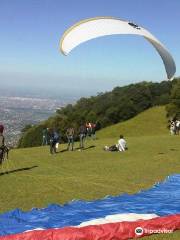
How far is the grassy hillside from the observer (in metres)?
96.8

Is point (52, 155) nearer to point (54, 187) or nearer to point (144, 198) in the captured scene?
point (54, 187)

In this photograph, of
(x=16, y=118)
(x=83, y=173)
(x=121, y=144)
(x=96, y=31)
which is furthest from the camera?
(x=16, y=118)

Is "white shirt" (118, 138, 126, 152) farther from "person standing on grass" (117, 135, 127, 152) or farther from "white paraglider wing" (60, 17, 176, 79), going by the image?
"white paraglider wing" (60, 17, 176, 79)

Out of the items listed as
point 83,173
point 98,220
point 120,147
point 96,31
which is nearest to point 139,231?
point 98,220

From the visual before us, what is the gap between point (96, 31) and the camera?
65.4 ft

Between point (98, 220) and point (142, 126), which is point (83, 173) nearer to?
point (98, 220)

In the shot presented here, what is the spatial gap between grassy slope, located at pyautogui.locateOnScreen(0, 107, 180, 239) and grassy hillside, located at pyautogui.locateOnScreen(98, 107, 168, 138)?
60.0 m

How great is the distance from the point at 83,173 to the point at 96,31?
7.07 meters

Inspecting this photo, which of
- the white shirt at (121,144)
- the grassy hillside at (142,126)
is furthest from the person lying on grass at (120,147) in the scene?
the grassy hillside at (142,126)

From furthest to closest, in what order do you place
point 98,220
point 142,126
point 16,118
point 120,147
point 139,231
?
point 142,126 < point 16,118 < point 120,147 < point 98,220 < point 139,231

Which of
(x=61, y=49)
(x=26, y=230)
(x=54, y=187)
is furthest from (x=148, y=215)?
(x=61, y=49)

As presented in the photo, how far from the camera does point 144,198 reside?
15.1m

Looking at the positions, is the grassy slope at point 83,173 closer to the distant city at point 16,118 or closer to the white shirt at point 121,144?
the white shirt at point 121,144

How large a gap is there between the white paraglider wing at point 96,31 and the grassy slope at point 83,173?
19.1ft
